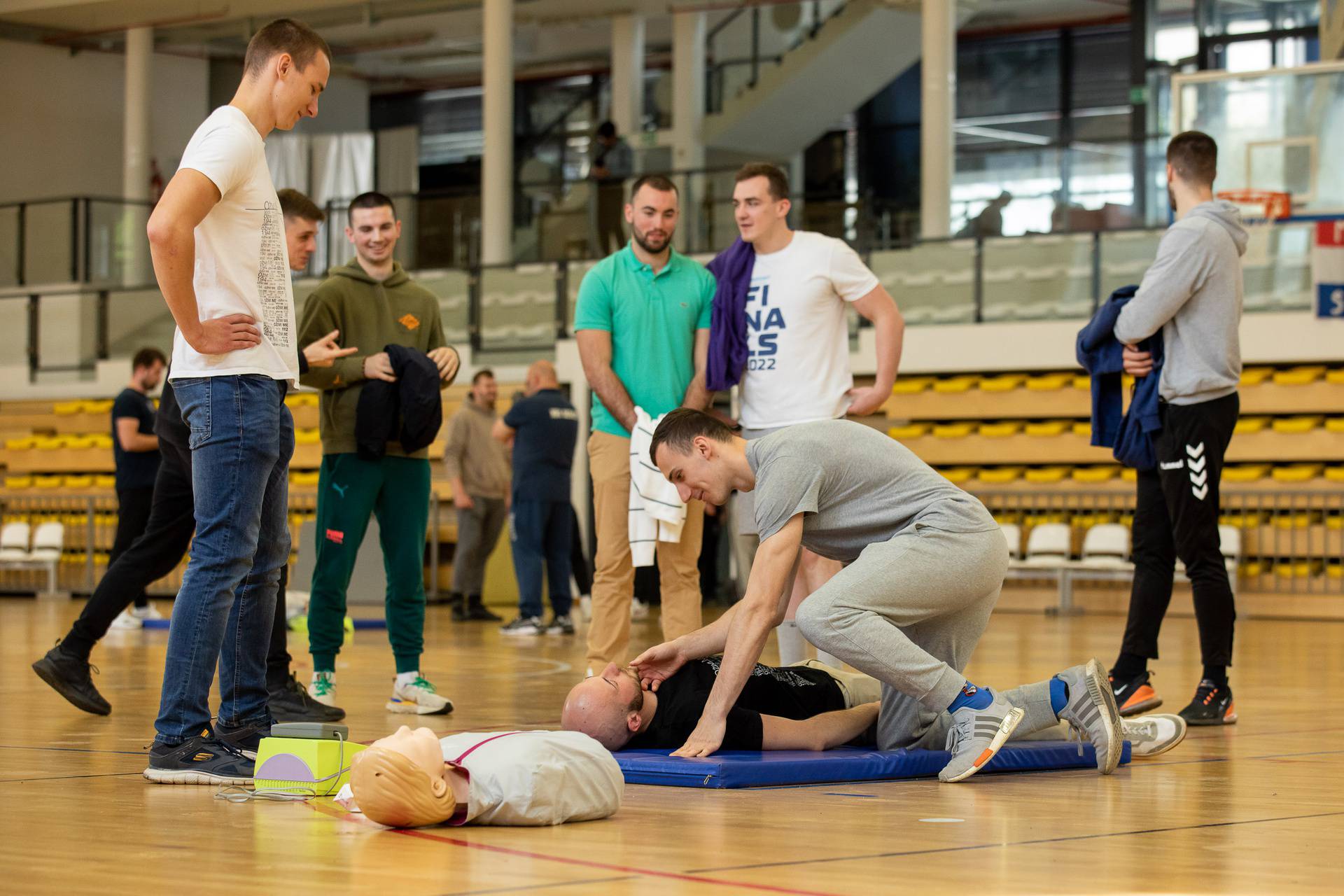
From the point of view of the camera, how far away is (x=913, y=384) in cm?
1362

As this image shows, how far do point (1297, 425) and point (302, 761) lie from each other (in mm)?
10482

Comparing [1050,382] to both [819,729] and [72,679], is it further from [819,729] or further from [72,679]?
[819,729]

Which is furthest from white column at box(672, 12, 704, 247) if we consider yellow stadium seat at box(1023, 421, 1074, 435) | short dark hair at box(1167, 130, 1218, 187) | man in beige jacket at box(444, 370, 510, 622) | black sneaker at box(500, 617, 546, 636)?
short dark hair at box(1167, 130, 1218, 187)

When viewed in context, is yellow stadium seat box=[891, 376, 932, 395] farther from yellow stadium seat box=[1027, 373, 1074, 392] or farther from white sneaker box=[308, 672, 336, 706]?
white sneaker box=[308, 672, 336, 706]

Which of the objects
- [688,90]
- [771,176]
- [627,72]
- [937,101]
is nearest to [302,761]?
[771,176]

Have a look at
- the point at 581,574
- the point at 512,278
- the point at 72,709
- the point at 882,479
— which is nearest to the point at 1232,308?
the point at 882,479

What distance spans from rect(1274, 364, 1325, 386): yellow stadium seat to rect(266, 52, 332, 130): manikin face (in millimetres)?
10134

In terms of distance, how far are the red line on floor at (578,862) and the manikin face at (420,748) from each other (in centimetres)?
12

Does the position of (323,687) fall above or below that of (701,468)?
below

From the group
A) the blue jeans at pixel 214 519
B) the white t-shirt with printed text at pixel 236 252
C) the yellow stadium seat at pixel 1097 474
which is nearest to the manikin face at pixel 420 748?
the blue jeans at pixel 214 519

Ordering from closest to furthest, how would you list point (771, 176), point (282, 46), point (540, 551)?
point (282, 46) → point (771, 176) → point (540, 551)

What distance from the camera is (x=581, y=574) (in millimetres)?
11312

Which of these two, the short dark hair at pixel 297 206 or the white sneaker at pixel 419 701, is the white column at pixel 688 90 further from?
the white sneaker at pixel 419 701

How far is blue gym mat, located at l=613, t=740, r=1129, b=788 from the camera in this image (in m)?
3.53
